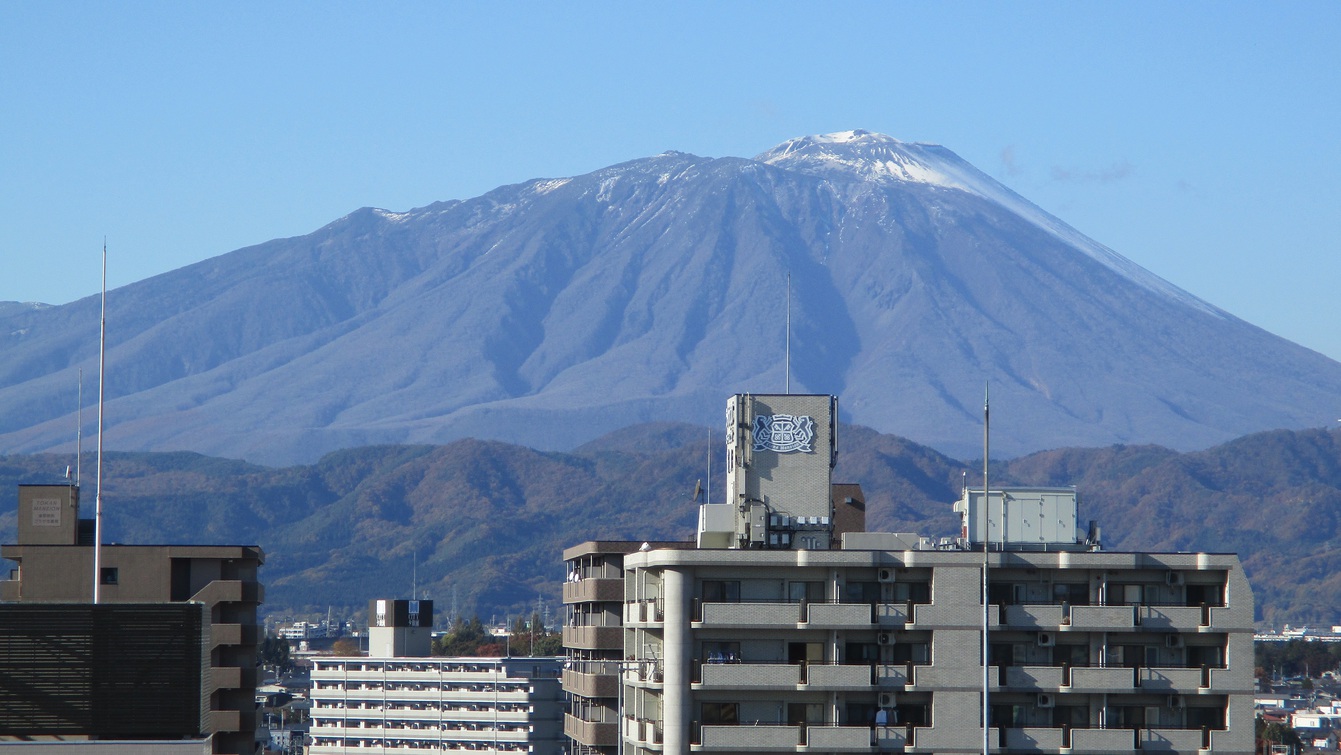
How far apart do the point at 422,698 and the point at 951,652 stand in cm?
8588

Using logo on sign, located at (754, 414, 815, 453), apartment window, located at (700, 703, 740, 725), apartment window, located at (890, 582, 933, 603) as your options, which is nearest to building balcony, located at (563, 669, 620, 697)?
logo on sign, located at (754, 414, 815, 453)

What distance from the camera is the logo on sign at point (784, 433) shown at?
2203 inches

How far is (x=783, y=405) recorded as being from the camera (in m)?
55.8

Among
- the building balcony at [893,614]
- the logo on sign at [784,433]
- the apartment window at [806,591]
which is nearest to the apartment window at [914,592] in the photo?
the building balcony at [893,614]

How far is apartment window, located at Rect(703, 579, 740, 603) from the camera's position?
5088 cm

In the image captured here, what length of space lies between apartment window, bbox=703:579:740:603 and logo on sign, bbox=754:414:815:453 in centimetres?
608

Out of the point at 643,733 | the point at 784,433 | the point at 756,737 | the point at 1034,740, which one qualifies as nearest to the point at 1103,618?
the point at 1034,740

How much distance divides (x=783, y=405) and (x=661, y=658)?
776 centimetres

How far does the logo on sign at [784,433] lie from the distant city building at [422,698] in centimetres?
6316

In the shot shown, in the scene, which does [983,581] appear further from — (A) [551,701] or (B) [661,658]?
(A) [551,701]

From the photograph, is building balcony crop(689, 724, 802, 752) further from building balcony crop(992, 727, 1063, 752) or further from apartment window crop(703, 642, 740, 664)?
building balcony crop(992, 727, 1063, 752)

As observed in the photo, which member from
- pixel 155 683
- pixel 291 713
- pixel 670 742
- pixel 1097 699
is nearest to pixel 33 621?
pixel 155 683

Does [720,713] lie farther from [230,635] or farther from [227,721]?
[230,635]

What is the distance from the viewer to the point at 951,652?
5025 cm
